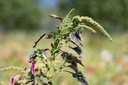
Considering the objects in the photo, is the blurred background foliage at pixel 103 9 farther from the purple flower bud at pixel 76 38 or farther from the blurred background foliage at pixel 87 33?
the purple flower bud at pixel 76 38

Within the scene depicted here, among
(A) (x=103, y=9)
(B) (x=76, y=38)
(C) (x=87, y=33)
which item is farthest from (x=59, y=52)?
(C) (x=87, y=33)

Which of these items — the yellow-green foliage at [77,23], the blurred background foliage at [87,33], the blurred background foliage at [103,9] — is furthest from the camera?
the blurred background foliage at [103,9]

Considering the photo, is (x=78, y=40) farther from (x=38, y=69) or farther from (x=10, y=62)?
(x=10, y=62)

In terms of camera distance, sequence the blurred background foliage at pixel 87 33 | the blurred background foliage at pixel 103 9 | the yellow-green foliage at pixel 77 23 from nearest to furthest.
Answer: the yellow-green foliage at pixel 77 23, the blurred background foliage at pixel 87 33, the blurred background foliage at pixel 103 9

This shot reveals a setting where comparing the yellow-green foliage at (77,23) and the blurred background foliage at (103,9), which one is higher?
the blurred background foliage at (103,9)

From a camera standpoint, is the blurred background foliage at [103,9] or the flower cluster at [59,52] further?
the blurred background foliage at [103,9]

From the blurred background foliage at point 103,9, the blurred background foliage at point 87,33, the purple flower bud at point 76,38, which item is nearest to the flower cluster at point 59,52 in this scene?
the purple flower bud at point 76,38

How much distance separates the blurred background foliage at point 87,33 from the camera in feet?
17.8

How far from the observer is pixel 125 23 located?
33.3 metres

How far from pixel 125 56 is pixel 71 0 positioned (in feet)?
92.8

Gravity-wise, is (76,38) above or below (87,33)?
below

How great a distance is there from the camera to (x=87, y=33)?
36969 mm

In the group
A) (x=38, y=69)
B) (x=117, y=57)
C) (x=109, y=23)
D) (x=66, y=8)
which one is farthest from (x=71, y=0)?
(x=38, y=69)

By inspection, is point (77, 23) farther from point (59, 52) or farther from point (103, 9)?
point (103, 9)
